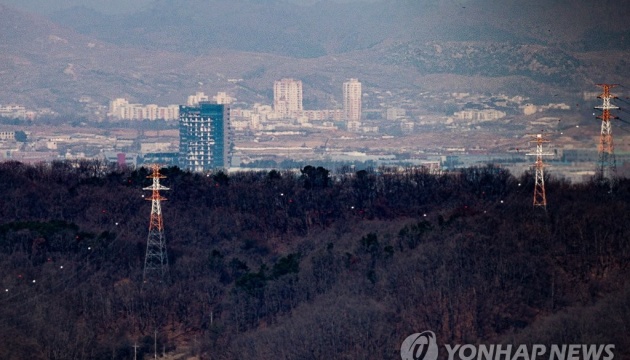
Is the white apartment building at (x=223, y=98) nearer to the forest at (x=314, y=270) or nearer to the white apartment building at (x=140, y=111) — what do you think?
the white apartment building at (x=140, y=111)

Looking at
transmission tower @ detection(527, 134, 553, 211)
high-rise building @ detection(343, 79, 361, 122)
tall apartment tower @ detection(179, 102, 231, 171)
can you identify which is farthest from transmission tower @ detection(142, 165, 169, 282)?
Answer: high-rise building @ detection(343, 79, 361, 122)

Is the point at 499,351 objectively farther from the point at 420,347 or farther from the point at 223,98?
the point at 223,98

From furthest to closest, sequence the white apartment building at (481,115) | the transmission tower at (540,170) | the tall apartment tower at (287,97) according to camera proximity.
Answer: the tall apartment tower at (287,97)
the white apartment building at (481,115)
the transmission tower at (540,170)

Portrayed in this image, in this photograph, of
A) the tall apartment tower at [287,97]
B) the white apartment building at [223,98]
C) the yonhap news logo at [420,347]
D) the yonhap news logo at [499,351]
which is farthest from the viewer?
the white apartment building at [223,98]

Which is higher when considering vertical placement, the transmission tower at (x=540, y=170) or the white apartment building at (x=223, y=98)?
the white apartment building at (x=223, y=98)

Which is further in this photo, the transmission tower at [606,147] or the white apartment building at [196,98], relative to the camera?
the white apartment building at [196,98]

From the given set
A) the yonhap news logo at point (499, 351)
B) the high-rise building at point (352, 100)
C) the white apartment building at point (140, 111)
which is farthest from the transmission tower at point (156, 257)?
the white apartment building at point (140, 111)

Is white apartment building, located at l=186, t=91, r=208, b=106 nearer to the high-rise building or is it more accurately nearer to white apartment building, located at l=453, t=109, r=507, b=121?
the high-rise building
